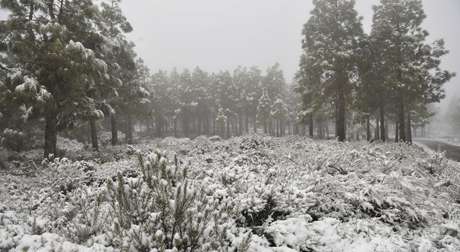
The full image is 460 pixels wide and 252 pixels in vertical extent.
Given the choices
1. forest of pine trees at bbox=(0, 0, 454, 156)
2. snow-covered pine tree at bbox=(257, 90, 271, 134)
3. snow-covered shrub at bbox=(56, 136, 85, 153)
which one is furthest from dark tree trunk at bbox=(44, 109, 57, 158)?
snow-covered pine tree at bbox=(257, 90, 271, 134)

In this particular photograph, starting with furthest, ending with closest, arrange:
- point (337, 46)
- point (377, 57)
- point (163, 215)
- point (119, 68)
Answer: point (377, 57), point (337, 46), point (119, 68), point (163, 215)

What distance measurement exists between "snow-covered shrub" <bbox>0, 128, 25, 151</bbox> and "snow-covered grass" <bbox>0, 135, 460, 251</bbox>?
35.1 feet

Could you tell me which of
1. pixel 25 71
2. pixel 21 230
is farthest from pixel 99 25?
pixel 21 230

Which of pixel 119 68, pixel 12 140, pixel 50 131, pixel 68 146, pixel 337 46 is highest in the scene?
pixel 337 46

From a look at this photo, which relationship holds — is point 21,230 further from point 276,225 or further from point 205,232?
point 276,225

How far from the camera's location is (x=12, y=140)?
17906 millimetres

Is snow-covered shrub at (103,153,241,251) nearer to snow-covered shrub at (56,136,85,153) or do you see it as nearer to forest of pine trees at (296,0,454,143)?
snow-covered shrub at (56,136,85,153)

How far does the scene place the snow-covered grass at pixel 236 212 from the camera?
12.6 feet

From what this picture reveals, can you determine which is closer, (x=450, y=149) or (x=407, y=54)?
(x=407, y=54)

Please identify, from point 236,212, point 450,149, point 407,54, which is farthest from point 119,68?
point 450,149

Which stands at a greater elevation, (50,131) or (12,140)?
(50,131)

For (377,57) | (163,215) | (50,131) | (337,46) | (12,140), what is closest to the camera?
(163,215)

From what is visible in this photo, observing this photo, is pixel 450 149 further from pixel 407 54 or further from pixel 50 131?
pixel 50 131

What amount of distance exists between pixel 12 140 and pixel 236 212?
17.9 m
